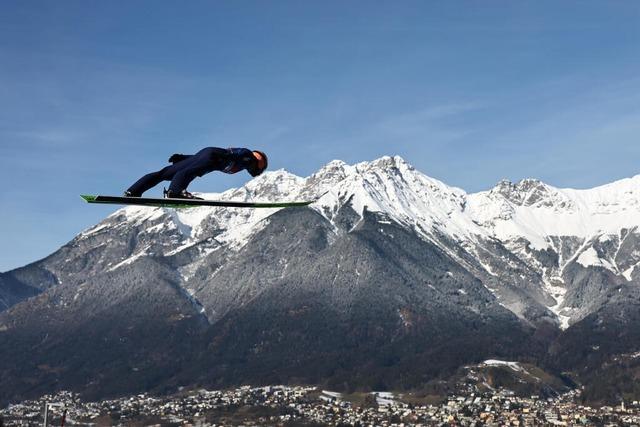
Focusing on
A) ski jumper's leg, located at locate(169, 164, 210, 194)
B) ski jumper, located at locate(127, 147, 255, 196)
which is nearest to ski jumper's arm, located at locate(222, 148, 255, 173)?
ski jumper, located at locate(127, 147, 255, 196)

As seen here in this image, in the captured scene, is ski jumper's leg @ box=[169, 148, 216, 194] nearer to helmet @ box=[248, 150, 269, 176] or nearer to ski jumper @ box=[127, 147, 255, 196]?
ski jumper @ box=[127, 147, 255, 196]

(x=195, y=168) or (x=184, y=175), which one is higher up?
(x=195, y=168)

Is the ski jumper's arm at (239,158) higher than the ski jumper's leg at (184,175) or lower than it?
higher

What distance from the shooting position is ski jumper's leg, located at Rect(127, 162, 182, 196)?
33.4 m

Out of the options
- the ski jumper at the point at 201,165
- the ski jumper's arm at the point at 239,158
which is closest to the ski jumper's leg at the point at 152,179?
the ski jumper at the point at 201,165

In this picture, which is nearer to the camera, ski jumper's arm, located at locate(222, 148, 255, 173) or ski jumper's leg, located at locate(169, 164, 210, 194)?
ski jumper's leg, located at locate(169, 164, 210, 194)

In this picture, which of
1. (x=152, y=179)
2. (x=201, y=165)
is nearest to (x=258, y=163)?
(x=201, y=165)

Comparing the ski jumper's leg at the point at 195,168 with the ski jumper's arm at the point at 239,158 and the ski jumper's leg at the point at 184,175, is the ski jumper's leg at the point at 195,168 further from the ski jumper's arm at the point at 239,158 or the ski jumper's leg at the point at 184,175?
the ski jumper's arm at the point at 239,158

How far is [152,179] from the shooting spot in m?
33.7

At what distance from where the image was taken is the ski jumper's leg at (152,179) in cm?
3341

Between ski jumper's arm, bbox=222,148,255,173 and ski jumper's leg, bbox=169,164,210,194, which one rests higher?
ski jumper's arm, bbox=222,148,255,173

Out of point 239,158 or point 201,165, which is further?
point 239,158

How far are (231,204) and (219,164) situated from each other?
2.76 m

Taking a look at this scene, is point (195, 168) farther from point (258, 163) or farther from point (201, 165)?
point (258, 163)
